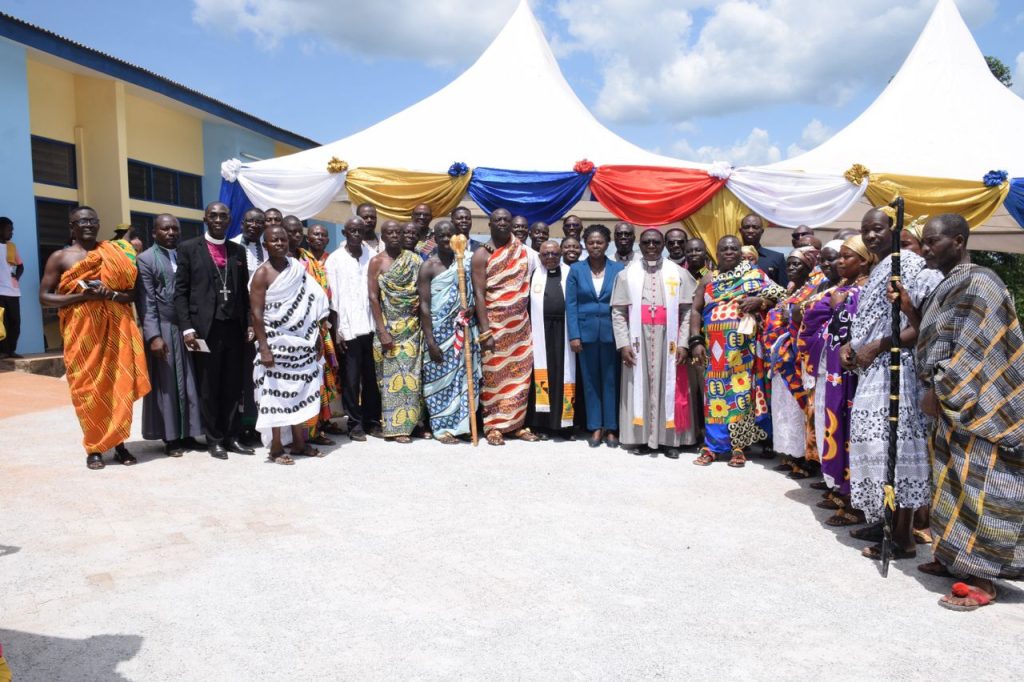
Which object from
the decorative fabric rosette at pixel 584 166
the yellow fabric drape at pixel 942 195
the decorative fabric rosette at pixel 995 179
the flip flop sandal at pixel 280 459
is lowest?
the flip flop sandal at pixel 280 459

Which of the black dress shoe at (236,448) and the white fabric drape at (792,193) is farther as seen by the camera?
the white fabric drape at (792,193)

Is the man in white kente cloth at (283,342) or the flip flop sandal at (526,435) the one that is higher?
the man in white kente cloth at (283,342)

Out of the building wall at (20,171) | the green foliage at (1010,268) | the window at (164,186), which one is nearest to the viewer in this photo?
the building wall at (20,171)

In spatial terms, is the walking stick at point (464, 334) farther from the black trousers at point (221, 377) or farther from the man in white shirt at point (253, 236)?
the black trousers at point (221, 377)

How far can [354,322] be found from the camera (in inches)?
243

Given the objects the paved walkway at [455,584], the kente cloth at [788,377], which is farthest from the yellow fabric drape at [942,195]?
the paved walkway at [455,584]

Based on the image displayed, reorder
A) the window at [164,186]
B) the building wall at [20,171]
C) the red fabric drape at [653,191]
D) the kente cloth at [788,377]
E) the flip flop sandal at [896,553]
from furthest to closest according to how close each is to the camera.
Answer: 1. the window at [164,186]
2. the building wall at [20,171]
3. the red fabric drape at [653,191]
4. the kente cloth at [788,377]
5. the flip flop sandal at [896,553]

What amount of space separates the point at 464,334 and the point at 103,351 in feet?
8.90

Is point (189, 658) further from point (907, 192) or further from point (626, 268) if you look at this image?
point (907, 192)

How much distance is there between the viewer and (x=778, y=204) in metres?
7.17

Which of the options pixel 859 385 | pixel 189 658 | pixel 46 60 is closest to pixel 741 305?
pixel 859 385

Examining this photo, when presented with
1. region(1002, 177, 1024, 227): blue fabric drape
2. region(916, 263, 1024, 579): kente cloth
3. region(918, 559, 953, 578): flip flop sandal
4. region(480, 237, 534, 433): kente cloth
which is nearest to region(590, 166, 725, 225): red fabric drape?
region(480, 237, 534, 433): kente cloth

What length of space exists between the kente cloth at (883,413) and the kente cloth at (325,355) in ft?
12.9

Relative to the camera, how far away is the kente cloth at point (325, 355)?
5992 mm
